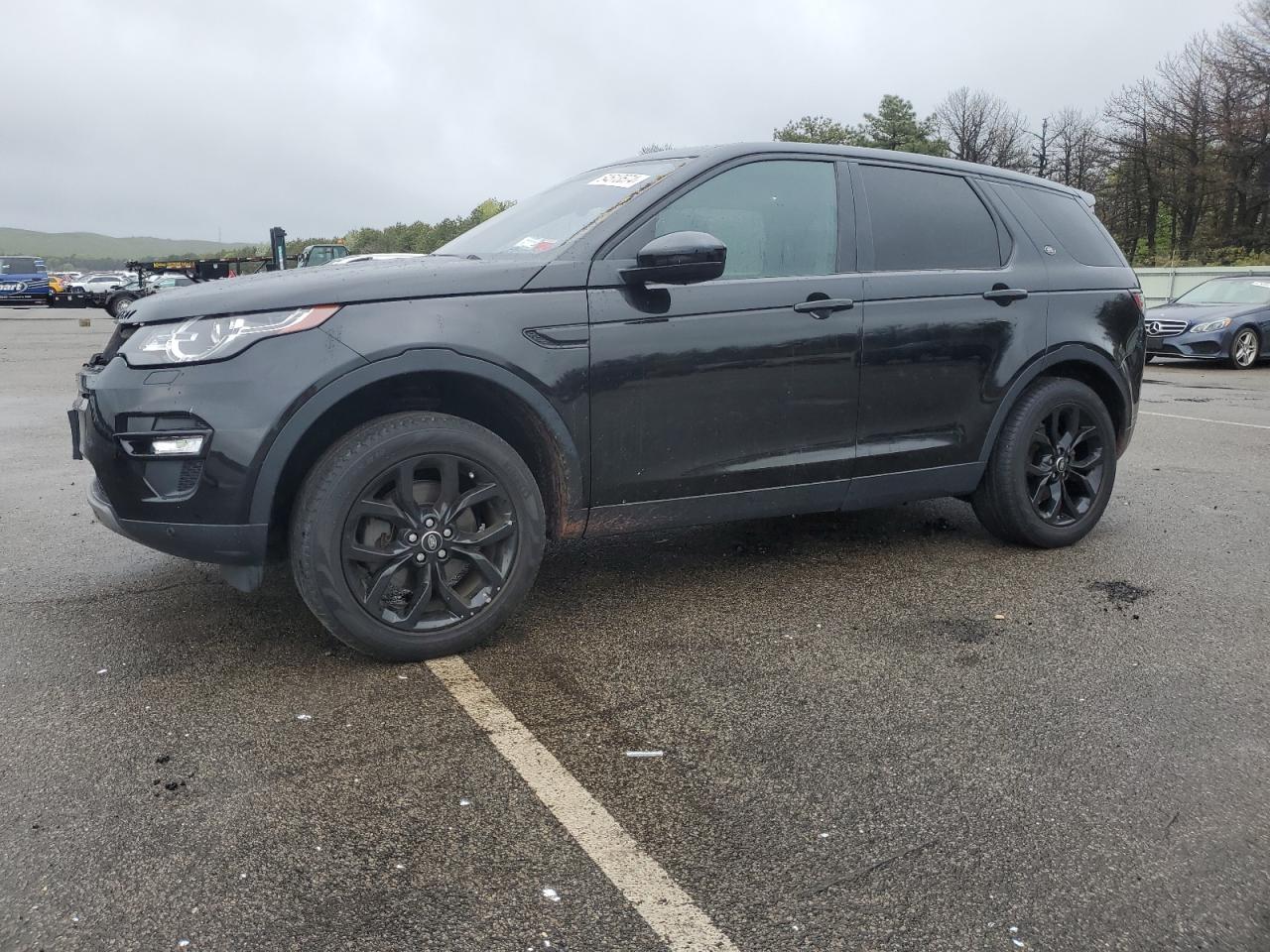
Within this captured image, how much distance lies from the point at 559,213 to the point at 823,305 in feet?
3.57

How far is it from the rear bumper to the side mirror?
1.49m

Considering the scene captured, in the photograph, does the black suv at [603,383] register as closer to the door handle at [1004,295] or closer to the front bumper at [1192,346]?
the door handle at [1004,295]

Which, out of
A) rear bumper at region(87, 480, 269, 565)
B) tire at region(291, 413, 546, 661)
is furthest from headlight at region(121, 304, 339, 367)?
rear bumper at region(87, 480, 269, 565)

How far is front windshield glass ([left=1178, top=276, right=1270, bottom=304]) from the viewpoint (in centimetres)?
1625

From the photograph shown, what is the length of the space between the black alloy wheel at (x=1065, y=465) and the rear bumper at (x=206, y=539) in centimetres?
329

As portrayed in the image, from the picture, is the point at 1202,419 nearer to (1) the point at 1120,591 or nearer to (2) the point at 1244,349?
(1) the point at 1120,591

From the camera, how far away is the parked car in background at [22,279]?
135ft

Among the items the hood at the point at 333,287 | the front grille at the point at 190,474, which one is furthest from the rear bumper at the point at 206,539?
the hood at the point at 333,287

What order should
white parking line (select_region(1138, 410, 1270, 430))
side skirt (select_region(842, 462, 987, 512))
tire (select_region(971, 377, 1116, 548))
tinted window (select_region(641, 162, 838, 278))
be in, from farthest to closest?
white parking line (select_region(1138, 410, 1270, 430)), tire (select_region(971, 377, 1116, 548)), side skirt (select_region(842, 462, 987, 512)), tinted window (select_region(641, 162, 838, 278))

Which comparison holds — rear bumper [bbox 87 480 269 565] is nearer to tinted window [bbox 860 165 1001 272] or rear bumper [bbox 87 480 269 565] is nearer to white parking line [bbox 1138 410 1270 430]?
tinted window [bbox 860 165 1001 272]

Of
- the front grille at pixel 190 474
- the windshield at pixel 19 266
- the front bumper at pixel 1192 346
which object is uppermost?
the windshield at pixel 19 266

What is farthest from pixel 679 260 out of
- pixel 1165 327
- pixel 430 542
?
pixel 1165 327

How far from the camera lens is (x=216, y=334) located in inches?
126

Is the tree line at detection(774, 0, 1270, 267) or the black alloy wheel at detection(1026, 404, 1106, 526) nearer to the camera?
the black alloy wheel at detection(1026, 404, 1106, 526)
